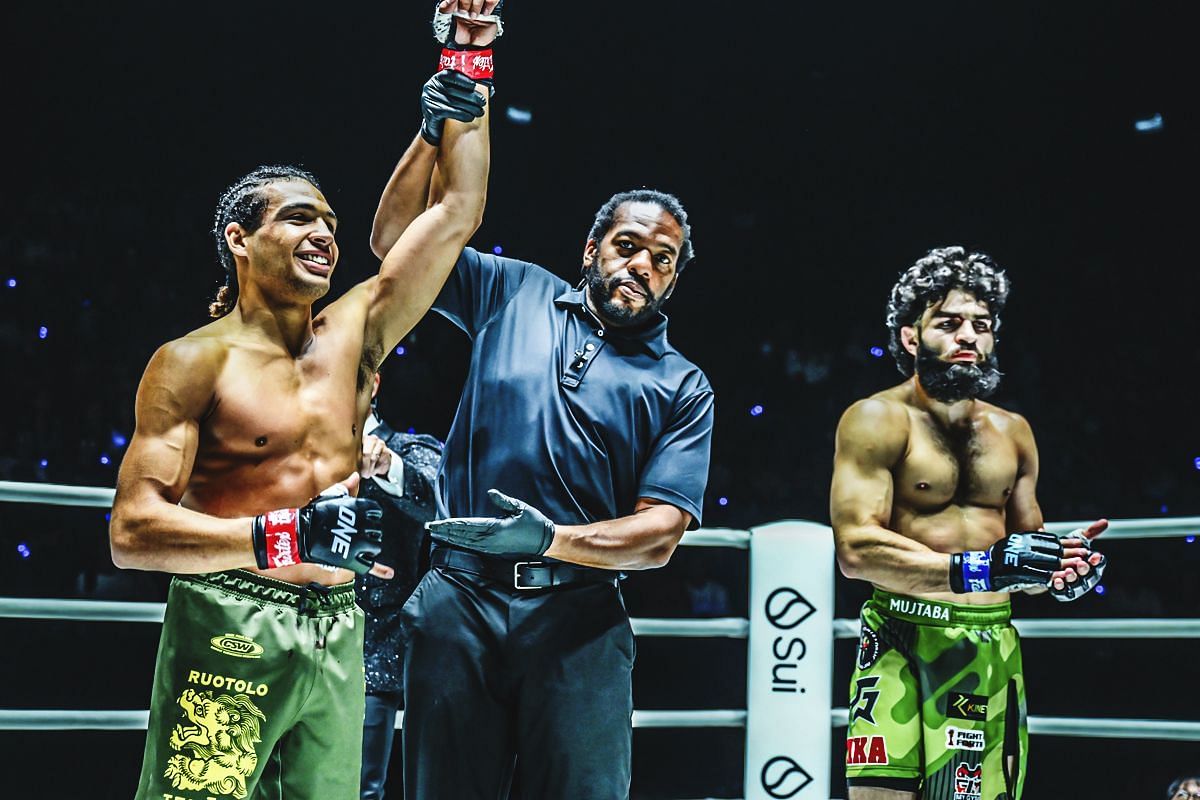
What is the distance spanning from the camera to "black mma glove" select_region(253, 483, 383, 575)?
1.65 metres

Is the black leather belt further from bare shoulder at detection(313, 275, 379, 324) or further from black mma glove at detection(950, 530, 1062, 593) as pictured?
black mma glove at detection(950, 530, 1062, 593)

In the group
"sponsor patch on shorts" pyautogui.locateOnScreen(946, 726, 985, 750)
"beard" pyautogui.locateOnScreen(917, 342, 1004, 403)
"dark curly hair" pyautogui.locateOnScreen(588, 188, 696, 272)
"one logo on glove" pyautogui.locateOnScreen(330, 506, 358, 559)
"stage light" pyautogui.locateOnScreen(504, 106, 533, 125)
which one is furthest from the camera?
"stage light" pyautogui.locateOnScreen(504, 106, 533, 125)

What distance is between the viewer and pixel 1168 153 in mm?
5387

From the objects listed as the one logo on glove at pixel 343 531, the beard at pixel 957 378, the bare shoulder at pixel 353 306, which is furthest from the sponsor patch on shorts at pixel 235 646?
the beard at pixel 957 378

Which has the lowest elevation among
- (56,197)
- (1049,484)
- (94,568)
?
(94,568)

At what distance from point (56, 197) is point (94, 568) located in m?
1.47

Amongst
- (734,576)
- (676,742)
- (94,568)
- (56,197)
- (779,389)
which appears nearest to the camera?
(94,568)

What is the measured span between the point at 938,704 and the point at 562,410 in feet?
3.54

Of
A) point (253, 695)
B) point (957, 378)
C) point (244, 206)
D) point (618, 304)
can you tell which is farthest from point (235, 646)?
point (957, 378)

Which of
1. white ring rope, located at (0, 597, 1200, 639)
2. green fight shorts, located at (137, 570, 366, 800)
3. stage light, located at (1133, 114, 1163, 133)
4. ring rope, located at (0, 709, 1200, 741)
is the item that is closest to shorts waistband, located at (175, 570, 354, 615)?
green fight shorts, located at (137, 570, 366, 800)

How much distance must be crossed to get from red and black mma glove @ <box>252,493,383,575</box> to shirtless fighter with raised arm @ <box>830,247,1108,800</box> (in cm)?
119

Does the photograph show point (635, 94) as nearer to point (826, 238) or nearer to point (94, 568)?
point (826, 238)

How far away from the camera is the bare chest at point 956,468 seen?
2617 mm

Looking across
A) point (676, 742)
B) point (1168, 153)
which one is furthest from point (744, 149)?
Answer: point (676, 742)
